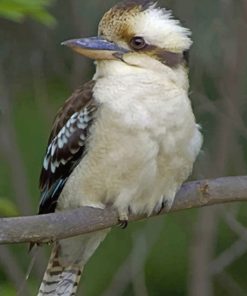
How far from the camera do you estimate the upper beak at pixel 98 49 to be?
3854mm

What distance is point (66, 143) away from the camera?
4.03 metres

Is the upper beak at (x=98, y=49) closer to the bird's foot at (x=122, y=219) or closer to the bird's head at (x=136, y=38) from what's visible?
the bird's head at (x=136, y=38)

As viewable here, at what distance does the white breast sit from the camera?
3.85 metres

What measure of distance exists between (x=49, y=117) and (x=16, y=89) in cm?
34

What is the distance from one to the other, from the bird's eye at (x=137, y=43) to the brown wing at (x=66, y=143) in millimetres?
162

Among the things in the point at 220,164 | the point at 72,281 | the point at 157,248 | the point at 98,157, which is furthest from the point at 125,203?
the point at 157,248

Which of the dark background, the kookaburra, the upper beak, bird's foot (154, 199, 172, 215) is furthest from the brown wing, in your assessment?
the dark background

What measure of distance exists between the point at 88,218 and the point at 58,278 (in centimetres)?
68

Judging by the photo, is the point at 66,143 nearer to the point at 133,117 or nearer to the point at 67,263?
the point at 133,117

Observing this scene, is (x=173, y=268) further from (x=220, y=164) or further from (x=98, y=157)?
(x=98, y=157)

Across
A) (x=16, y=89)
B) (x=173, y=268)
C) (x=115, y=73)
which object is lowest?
(x=173, y=268)

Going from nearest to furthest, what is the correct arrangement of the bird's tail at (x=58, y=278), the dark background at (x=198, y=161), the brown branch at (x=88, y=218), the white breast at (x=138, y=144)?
the brown branch at (x=88, y=218)
the white breast at (x=138, y=144)
the bird's tail at (x=58, y=278)
the dark background at (x=198, y=161)

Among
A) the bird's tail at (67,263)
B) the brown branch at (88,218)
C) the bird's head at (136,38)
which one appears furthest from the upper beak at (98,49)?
the bird's tail at (67,263)

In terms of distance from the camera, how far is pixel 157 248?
244 inches
